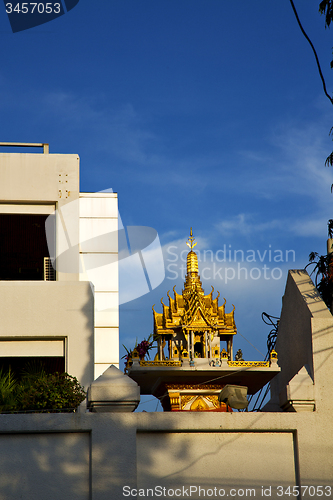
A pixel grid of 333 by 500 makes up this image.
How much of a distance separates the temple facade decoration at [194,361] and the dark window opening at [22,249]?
17.2 ft

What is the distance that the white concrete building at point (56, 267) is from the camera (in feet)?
49.9

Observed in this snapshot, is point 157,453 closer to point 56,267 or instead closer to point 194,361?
point 194,361

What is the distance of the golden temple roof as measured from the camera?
19406mm

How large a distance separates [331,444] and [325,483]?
0.69m

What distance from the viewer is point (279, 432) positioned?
1077cm

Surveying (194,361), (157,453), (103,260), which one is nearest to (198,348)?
(194,361)

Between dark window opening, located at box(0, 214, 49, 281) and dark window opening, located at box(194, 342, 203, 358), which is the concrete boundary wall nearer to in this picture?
dark window opening, located at box(194, 342, 203, 358)

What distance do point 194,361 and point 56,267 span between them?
481cm

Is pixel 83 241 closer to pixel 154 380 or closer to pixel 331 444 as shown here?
pixel 154 380

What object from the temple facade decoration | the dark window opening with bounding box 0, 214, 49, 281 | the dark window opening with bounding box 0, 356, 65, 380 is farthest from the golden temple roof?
the dark window opening with bounding box 0, 214, 49, 281

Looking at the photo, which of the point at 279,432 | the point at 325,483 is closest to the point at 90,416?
the point at 279,432

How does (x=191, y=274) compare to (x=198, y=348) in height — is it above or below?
above

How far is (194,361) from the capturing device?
54.4ft

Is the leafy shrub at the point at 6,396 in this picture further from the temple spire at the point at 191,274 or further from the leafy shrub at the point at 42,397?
the temple spire at the point at 191,274
